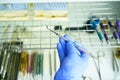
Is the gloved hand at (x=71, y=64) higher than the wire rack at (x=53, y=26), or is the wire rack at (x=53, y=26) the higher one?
the wire rack at (x=53, y=26)

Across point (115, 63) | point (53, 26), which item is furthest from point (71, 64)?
point (115, 63)

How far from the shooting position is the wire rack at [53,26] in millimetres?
1122

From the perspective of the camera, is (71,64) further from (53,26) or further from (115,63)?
(115,63)

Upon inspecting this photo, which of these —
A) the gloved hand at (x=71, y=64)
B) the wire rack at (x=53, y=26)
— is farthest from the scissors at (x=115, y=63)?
the gloved hand at (x=71, y=64)

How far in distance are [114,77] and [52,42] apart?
1.36 feet

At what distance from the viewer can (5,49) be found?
0.98 meters

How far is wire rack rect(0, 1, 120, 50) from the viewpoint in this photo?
3.68 ft

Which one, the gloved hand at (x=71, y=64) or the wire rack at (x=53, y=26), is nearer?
the gloved hand at (x=71, y=64)

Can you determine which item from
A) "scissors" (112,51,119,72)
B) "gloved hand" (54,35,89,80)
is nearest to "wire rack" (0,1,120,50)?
"scissors" (112,51,119,72)

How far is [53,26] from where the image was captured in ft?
3.73

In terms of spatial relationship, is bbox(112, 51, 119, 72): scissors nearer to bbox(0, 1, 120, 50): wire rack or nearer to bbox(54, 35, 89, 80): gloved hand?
bbox(0, 1, 120, 50): wire rack

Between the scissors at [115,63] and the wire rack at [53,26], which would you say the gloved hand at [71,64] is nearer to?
the wire rack at [53,26]

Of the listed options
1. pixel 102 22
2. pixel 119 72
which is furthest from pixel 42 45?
pixel 119 72

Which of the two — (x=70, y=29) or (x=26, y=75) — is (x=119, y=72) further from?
(x=26, y=75)
